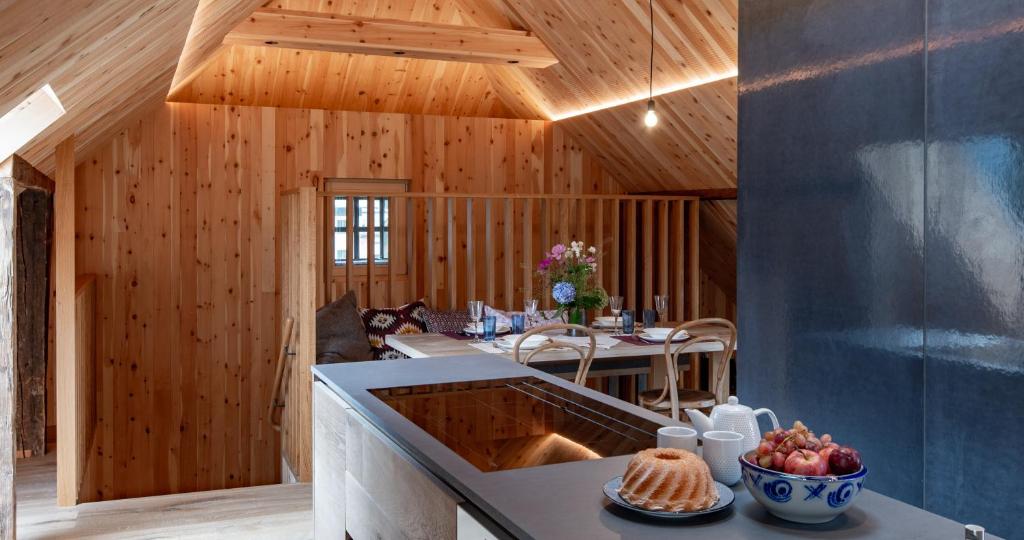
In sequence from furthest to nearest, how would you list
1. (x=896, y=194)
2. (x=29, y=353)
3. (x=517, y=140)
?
(x=517, y=140) < (x=29, y=353) < (x=896, y=194)

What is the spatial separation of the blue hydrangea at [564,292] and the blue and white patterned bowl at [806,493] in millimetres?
3369

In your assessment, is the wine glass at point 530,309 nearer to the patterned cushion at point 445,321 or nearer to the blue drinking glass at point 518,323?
the blue drinking glass at point 518,323

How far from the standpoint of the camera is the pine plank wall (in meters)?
6.12

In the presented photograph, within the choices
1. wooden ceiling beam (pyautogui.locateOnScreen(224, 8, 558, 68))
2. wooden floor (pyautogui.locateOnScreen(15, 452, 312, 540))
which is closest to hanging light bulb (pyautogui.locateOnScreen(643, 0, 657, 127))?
wooden ceiling beam (pyautogui.locateOnScreen(224, 8, 558, 68))

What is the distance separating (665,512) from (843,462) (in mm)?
285

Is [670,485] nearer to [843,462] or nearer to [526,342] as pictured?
[843,462]

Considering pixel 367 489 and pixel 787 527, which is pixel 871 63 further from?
pixel 367 489

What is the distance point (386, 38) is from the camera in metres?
5.76

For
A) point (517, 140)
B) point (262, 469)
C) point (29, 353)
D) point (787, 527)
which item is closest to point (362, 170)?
point (517, 140)

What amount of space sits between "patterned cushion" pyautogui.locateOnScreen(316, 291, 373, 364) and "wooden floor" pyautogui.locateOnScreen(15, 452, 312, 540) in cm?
112

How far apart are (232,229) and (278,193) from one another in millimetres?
420

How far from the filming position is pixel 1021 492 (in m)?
1.86

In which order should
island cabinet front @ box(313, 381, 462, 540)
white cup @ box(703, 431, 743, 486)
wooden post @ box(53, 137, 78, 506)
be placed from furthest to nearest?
wooden post @ box(53, 137, 78, 506), island cabinet front @ box(313, 381, 462, 540), white cup @ box(703, 431, 743, 486)

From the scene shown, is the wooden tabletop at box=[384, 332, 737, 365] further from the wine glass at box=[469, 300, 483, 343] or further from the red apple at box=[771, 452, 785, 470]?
the red apple at box=[771, 452, 785, 470]
